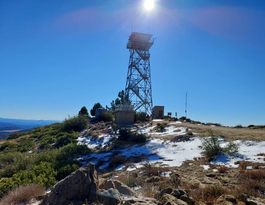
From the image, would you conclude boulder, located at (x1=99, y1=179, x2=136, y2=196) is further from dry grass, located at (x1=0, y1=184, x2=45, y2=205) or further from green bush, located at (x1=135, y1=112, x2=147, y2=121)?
green bush, located at (x1=135, y1=112, x2=147, y2=121)

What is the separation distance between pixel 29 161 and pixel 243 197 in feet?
31.0

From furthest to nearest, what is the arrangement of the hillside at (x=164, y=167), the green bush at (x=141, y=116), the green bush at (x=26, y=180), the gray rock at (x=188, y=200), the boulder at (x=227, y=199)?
1. the green bush at (x=141, y=116)
2. the green bush at (x=26, y=180)
3. the hillside at (x=164, y=167)
4. the boulder at (x=227, y=199)
5. the gray rock at (x=188, y=200)

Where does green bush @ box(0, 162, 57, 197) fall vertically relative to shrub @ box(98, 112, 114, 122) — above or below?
below

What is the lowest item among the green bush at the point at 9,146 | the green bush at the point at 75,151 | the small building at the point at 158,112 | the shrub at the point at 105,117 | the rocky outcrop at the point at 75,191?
the green bush at the point at 9,146

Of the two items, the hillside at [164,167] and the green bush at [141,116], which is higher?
the green bush at [141,116]

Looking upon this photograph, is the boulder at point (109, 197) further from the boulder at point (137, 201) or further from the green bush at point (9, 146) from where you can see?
the green bush at point (9, 146)

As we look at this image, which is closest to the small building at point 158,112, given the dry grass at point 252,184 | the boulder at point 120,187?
the dry grass at point 252,184

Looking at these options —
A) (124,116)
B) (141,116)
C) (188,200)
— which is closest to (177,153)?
(188,200)

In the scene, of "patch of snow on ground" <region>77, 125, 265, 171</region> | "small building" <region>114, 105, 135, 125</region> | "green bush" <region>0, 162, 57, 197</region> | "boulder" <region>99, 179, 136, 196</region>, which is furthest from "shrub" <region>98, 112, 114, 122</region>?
"boulder" <region>99, 179, 136, 196</region>

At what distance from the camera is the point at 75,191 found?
4.45 m

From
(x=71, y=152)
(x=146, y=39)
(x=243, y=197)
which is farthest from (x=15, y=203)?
(x=146, y=39)

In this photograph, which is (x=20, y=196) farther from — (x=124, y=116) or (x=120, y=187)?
(x=124, y=116)

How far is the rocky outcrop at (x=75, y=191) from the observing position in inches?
171

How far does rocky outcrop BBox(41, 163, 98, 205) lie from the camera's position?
4344 millimetres
